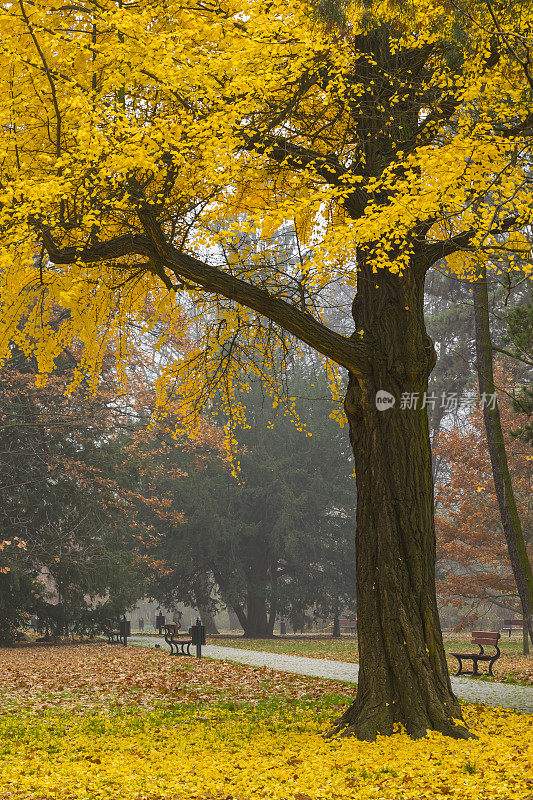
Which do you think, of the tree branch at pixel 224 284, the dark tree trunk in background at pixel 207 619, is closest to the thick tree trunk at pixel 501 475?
the tree branch at pixel 224 284

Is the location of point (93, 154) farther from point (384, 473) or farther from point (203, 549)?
point (203, 549)

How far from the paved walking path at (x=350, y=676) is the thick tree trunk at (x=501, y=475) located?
137 cm

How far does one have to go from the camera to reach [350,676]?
11.8m

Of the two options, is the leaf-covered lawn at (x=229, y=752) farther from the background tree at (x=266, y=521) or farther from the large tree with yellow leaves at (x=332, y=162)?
the background tree at (x=266, y=521)

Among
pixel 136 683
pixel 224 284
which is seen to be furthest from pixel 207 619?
pixel 224 284

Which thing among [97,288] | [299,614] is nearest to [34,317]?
[97,288]

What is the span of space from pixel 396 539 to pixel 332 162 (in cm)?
386

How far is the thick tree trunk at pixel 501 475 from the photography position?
1072cm

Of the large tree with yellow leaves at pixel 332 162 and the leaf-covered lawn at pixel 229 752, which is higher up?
the large tree with yellow leaves at pixel 332 162

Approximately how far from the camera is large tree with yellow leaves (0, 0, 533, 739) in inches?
243

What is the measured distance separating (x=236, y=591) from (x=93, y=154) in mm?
22732

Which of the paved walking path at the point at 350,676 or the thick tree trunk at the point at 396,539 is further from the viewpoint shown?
the paved walking path at the point at 350,676

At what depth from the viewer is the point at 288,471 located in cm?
2823

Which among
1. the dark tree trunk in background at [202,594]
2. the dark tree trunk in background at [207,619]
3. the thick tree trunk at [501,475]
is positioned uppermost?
the thick tree trunk at [501,475]
